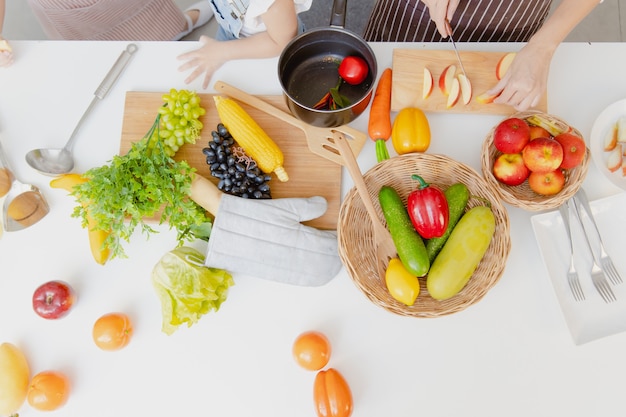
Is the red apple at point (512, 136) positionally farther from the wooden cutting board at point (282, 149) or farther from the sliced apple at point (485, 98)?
the wooden cutting board at point (282, 149)

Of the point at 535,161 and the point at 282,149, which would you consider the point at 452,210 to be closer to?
the point at 535,161

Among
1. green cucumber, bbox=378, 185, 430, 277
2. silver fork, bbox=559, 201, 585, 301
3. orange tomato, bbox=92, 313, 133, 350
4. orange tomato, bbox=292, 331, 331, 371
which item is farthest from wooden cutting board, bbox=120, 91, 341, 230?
silver fork, bbox=559, 201, 585, 301

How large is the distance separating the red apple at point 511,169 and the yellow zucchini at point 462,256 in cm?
→ 8

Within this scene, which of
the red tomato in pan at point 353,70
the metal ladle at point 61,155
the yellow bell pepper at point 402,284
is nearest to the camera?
the yellow bell pepper at point 402,284

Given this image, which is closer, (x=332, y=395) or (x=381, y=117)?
(x=332, y=395)

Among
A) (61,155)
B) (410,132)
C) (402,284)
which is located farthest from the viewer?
(61,155)

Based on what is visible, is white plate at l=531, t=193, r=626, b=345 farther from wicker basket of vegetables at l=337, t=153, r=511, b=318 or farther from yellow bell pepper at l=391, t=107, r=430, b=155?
yellow bell pepper at l=391, t=107, r=430, b=155

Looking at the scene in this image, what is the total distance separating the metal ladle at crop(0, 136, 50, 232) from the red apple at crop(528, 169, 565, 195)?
38.8 inches

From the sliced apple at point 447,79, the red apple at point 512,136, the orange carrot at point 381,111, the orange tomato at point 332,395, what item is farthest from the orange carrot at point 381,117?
the orange tomato at point 332,395

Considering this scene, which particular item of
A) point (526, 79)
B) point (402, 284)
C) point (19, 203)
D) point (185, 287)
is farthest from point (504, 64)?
point (19, 203)

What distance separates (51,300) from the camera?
0.92 m

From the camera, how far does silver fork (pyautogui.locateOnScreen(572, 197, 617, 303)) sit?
89cm

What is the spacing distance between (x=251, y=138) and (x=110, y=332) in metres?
0.46

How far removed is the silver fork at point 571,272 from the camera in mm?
896
